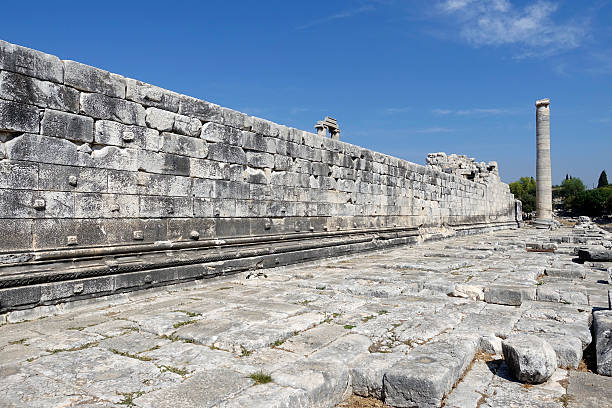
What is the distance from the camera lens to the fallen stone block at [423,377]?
3023 millimetres

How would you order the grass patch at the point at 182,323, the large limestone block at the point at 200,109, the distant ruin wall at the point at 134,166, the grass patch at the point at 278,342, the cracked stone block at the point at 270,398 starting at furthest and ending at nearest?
1. the large limestone block at the point at 200,109
2. the distant ruin wall at the point at 134,166
3. the grass patch at the point at 182,323
4. the grass patch at the point at 278,342
5. the cracked stone block at the point at 270,398

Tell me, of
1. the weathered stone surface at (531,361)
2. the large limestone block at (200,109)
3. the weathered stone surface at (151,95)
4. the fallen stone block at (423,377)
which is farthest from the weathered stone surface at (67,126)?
the weathered stone surface at (531,361)

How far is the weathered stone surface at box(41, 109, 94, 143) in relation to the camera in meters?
5.25

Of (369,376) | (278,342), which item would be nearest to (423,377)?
(369,376)

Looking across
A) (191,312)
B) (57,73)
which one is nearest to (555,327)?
(191,312)

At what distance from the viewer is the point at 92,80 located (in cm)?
573

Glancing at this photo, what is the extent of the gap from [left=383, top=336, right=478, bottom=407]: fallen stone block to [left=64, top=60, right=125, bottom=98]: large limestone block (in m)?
4.95

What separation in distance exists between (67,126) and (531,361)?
550 cm

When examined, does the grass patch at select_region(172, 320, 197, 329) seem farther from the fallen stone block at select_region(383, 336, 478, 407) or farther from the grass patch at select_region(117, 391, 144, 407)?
the fallen stone block at select_region(383, 336, 478, 407)

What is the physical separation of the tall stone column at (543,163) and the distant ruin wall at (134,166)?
25061 millimetres

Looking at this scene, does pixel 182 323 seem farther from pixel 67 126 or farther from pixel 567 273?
pixel 567 273

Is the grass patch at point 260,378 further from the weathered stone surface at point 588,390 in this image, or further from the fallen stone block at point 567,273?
the fallen stone block at point 567,273

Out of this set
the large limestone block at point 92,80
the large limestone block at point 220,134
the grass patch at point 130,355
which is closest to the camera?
the grass patch at point 130,355

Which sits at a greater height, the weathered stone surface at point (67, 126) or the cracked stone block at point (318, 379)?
the weathered stone surface at point (67, 126)
